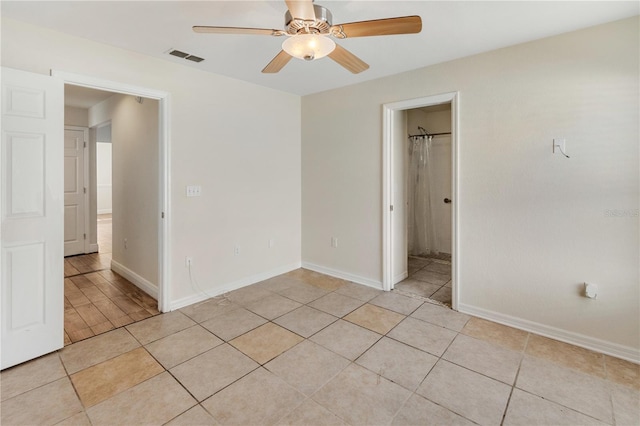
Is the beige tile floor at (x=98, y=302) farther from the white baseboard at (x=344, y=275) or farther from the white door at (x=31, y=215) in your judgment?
the white baseboard at (x=344, y=275)

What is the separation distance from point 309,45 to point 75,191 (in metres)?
5.49

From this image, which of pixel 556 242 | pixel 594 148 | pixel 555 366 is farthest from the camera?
pixel 556 242

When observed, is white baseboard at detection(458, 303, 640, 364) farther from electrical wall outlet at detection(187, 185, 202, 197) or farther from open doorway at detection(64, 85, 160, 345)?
open doorway at detection(64, 85, 160, 345)

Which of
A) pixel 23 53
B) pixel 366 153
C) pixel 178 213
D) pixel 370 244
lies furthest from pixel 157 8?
pixel 370 244

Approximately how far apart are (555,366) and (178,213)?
3406 mm

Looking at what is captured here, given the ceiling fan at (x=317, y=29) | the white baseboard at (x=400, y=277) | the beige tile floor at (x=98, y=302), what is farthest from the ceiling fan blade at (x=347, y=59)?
the beige tile floor at (x=98, y=302)

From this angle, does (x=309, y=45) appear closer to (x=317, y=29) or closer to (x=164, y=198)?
(x=317, y=29)

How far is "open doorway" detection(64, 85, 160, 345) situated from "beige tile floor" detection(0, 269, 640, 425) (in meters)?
0.45

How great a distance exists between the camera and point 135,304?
324 centimetres

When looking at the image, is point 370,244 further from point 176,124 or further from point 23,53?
point 23,53

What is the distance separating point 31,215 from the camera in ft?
7.30

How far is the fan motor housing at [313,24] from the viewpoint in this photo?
5.43ft

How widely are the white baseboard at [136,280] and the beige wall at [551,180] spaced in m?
3.24

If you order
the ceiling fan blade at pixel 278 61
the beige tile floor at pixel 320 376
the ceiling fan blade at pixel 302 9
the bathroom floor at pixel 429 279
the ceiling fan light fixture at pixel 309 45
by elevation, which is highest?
the ceiling fan blade at pixel 278 61
